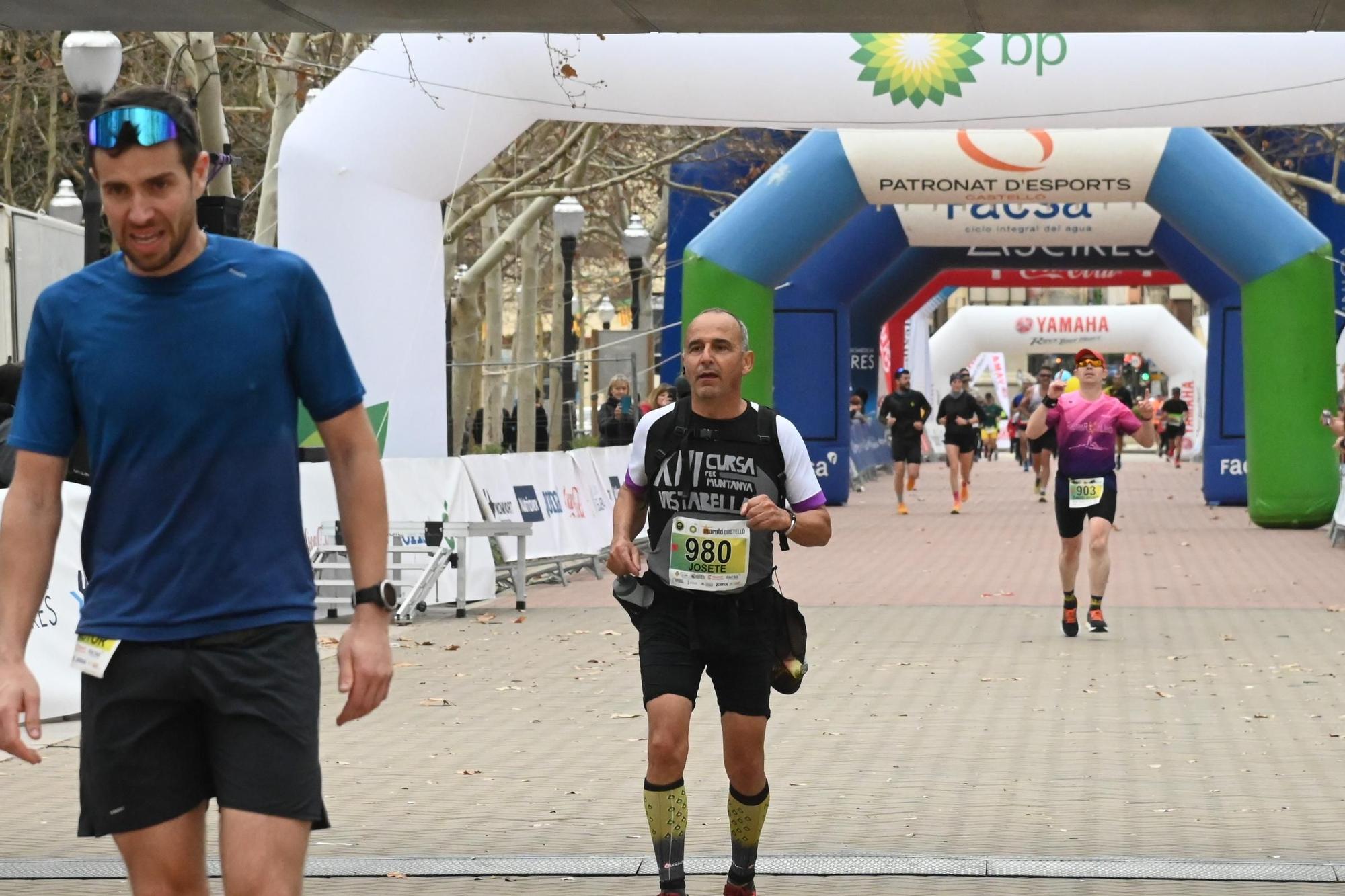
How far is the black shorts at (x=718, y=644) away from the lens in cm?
561

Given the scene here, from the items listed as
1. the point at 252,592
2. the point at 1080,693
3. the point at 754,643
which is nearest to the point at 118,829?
the point at 252,592

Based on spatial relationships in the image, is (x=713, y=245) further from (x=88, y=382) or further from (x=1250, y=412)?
(x=88, y=382)

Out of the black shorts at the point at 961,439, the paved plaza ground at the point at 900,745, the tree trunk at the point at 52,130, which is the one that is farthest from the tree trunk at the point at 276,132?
the black shorts at the point at 961,439

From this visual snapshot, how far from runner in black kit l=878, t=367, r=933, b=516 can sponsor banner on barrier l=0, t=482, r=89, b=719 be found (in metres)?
17.3

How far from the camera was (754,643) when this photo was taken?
5641 millimetres

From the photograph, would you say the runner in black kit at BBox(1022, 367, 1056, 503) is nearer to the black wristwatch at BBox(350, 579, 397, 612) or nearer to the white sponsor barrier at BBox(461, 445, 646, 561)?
the white sponsor barrier at BBox(461, 445, 646, 561)

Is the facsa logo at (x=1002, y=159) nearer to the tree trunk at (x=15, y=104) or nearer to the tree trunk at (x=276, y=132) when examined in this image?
the tree trunk at (x=276, y=132)

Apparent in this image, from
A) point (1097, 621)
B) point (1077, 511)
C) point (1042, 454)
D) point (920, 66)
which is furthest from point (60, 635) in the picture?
point (1042, 454)

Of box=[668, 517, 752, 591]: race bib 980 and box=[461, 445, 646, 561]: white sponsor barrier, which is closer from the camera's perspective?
box=[668, 517, 752, 591]: race bib 980

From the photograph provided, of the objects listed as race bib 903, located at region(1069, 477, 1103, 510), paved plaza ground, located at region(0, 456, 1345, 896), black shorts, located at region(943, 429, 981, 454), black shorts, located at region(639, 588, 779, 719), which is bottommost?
paved plaza ground, located at region(0, 456, 1345, 896)

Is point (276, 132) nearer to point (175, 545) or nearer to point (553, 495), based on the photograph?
point (553, 495)

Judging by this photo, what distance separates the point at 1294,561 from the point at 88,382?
642 inches

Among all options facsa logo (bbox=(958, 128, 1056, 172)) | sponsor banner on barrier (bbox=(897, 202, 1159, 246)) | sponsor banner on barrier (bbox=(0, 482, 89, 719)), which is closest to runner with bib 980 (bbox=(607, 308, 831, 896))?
sponsor banner on barrier (bbox=(0, 482, 89, 719))

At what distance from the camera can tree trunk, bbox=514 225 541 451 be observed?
27.9 m
